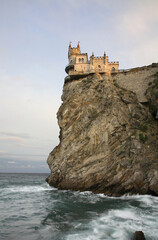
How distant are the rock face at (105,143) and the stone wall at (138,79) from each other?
1.24m

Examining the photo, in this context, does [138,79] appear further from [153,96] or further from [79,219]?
[79,219]

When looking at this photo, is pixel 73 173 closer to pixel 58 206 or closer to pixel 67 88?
pixel 58 206

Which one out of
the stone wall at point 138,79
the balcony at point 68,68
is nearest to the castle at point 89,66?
the balcony at point 68,68

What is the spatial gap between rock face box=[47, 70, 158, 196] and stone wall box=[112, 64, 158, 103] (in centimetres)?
124

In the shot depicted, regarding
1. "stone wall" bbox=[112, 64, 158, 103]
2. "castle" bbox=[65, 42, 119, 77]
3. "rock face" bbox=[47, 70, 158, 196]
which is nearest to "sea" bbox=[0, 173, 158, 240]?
"rock face" bbox=[47, 70, 158, 196]

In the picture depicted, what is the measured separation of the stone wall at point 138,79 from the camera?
106 feet

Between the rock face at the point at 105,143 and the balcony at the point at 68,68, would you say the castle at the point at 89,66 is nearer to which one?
the balcony at the point at 68,68

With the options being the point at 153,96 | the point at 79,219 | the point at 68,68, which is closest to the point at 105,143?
the point at 153,96

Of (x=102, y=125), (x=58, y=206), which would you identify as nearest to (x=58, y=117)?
(x=102, y=125)

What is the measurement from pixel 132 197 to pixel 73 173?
8026 mm

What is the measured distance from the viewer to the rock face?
2430cm

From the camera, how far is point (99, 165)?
84.8 feet

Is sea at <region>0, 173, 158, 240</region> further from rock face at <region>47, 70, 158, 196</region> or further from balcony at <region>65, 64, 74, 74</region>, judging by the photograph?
balcony at <region>65, 64, 74, 74</region>

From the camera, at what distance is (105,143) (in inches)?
1067
